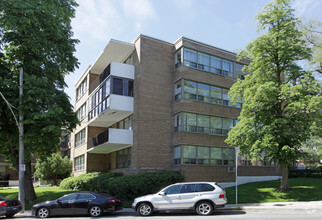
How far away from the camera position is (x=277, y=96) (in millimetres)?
19656

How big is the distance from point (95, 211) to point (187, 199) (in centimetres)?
444

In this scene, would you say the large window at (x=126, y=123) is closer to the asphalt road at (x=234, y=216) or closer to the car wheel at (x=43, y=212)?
the asphalt road at (x=234, y=216)

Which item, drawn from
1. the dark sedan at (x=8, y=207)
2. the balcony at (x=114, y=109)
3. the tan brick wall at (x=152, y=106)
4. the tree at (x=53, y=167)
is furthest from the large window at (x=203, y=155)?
the tree at (x=53, y=167)

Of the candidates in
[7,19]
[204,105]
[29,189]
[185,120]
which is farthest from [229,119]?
[7,19]

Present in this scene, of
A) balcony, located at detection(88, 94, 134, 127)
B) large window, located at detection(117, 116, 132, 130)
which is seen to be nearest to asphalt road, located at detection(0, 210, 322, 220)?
balcony, located at detection(88, 94, 134, 127)

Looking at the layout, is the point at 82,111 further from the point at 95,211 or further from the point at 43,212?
the point at 95,211

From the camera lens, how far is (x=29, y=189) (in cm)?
2117

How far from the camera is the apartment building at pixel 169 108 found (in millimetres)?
25172

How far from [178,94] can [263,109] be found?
8148mm

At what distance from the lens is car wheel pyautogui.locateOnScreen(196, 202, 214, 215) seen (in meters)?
14.2

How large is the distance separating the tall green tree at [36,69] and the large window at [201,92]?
848cm

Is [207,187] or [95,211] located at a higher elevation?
[207,187]

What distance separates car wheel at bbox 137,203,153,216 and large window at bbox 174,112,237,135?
11.0 meters

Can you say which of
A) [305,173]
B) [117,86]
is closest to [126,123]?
[117,86]
